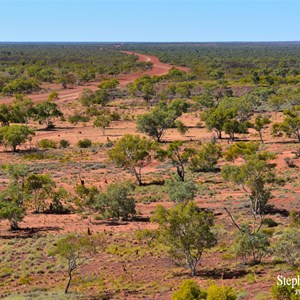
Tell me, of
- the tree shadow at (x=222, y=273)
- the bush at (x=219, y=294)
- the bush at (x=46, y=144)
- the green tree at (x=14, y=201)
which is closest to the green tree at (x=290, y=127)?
the bush at (x=46, y=144)

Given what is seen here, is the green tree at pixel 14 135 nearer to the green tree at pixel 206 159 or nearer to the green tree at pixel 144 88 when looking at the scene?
the green tree at pixel 206 159

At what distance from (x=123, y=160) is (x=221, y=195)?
36.7ft

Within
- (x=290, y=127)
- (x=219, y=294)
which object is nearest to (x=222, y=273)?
(x=219, y=294)

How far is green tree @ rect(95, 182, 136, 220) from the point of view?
121ft

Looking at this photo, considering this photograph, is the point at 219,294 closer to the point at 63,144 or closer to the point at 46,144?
the point at 63,144

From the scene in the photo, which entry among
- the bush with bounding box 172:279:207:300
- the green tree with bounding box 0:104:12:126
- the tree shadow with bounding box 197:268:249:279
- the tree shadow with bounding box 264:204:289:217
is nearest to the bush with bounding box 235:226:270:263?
the tree shadow with bounding box 197:268:249:279

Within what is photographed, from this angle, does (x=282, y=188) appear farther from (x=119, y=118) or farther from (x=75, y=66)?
(x=75, y=66)

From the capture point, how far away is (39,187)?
39.3 meters

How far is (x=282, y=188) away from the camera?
1682 inches

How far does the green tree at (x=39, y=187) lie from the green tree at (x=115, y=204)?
499 cm

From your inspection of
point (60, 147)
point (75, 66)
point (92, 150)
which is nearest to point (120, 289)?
point (92, 150)

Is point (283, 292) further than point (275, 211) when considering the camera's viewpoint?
No

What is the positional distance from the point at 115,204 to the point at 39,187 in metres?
7.48

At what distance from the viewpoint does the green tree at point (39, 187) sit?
3900 centimetres
